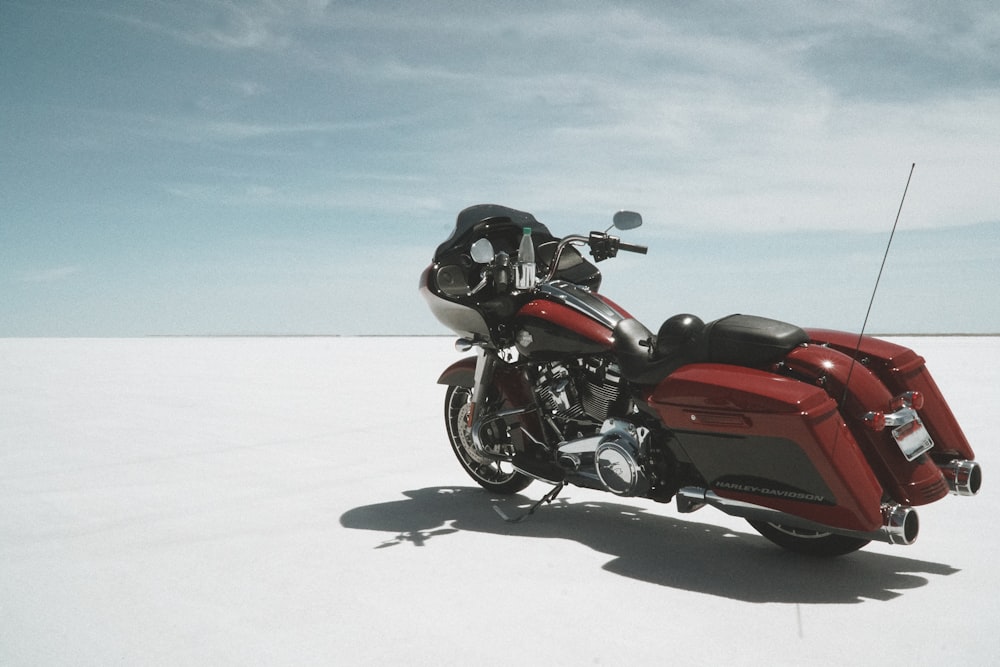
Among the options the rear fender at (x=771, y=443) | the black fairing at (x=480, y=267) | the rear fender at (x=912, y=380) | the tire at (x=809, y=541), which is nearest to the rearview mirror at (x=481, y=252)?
the black fairing at (x=480, y=267)

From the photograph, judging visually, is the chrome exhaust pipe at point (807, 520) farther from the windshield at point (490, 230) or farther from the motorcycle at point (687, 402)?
the windshield at point (490, 230)

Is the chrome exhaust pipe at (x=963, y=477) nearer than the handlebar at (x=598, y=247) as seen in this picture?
Yes

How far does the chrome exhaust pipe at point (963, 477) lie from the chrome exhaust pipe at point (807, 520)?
0.30 m

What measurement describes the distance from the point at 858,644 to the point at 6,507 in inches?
197

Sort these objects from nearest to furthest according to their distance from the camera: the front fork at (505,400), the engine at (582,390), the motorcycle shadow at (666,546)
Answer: the motorcycle shadow at (666,546) < the engine at (582,390) < the front fork at (505,400)

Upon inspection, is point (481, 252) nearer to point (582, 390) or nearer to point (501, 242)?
point (501, 242)

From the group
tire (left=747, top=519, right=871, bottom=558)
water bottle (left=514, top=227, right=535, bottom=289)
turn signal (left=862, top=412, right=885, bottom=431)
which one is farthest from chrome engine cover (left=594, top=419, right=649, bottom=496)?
turn signal (left=862, top=412, right=885, bottom=431)

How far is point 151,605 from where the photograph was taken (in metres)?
3.37

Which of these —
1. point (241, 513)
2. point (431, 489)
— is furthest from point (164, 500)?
point (431, 489)

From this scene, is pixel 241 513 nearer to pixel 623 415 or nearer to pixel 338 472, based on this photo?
pixel 338 472

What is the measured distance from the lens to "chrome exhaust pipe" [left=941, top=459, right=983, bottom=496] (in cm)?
353

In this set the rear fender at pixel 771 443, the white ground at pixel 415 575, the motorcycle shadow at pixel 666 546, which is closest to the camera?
the white ground at pixel 415 575

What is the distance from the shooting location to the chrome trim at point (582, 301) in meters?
4.35


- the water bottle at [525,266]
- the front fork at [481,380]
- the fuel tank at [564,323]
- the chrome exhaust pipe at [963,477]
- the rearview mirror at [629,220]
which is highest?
the rearview mirror at [629,220]
